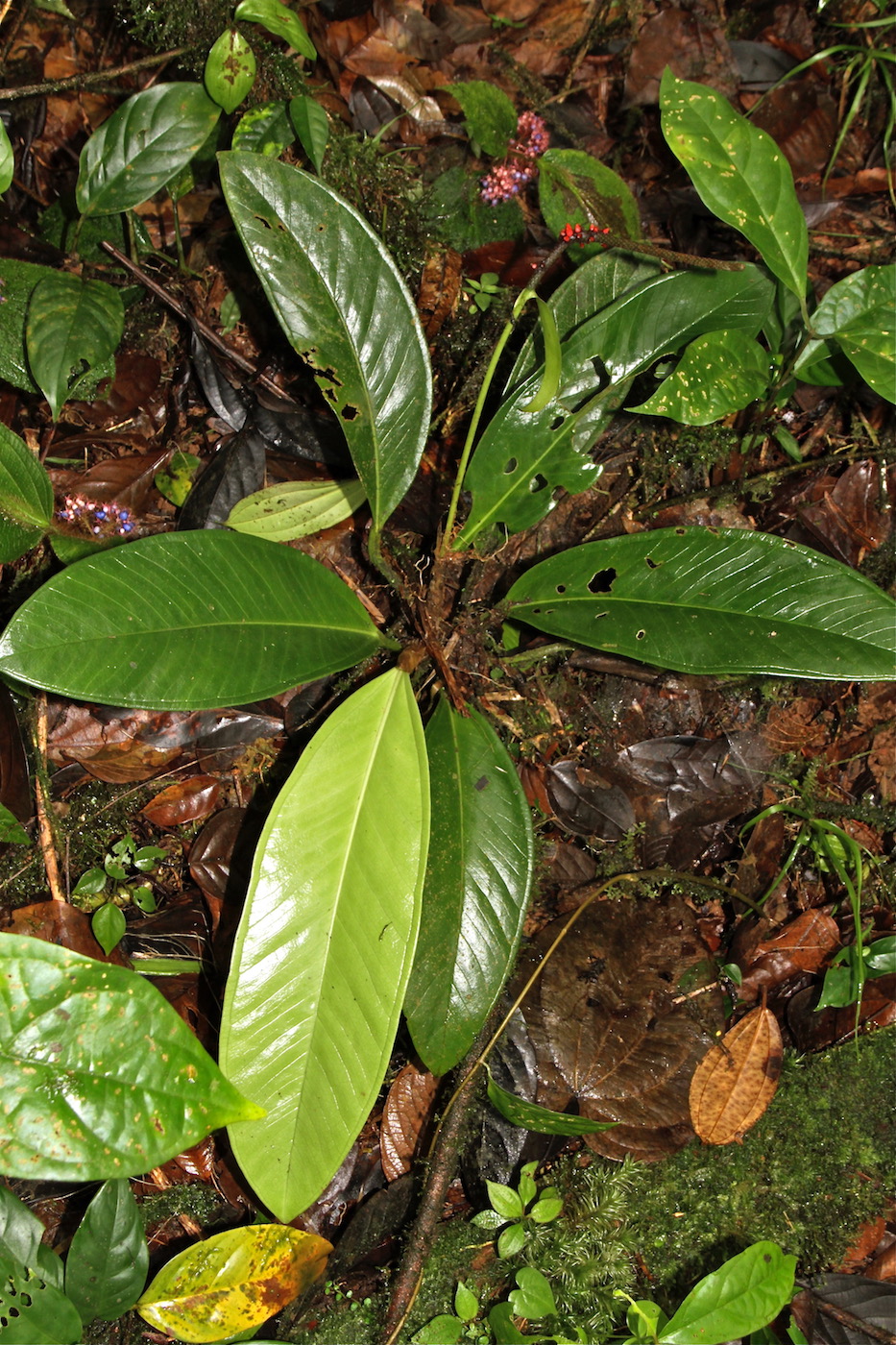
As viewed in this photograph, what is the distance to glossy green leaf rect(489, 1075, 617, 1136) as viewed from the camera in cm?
142

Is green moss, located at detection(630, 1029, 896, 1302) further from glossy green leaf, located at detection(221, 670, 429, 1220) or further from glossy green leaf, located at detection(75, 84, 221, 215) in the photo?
glossy green leaf, located at detection(75, 84, 221, 215)

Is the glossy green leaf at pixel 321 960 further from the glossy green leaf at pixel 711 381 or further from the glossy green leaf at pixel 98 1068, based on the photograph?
the glossy green leaf at pixel 711 381

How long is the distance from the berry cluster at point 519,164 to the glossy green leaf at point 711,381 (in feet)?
1.99

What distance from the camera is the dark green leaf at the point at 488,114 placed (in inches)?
69.1

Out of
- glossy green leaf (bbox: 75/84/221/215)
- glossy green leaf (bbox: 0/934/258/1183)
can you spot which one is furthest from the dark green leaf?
glossy green leaf (bbox: 0/934/258/1183)

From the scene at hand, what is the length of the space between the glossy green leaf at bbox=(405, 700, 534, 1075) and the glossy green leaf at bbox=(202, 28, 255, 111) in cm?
129

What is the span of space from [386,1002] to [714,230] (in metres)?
1.77

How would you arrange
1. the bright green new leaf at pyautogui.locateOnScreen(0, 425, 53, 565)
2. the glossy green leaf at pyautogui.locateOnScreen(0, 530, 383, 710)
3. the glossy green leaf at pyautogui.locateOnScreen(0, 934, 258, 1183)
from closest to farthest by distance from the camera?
the glossy green leaf at pyautogui.locateOnScreen(0, 934, 258, 1183) < the glossy green leaf at pyautogui.locateOnScreen(0, 530, 383, 710) < the bright green new leaf at pyautogui.locateOnScreen(0, 425, 53, 565)

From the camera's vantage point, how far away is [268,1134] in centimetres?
126

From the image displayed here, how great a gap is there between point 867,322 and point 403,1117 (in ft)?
5.69

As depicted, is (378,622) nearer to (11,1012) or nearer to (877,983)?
(11,1012)

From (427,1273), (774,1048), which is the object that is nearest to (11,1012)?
(427,1273)

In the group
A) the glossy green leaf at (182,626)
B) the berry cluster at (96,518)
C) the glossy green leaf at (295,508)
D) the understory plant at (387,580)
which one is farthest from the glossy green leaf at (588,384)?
the berry cluster at (96,518)

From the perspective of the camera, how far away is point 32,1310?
1.25m
